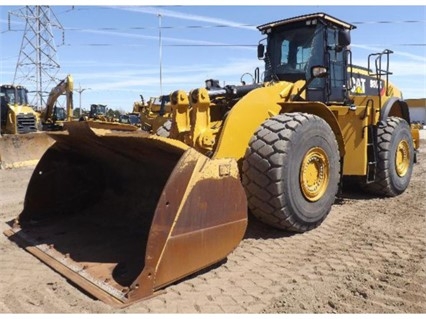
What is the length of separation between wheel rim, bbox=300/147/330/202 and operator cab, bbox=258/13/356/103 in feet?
3.87

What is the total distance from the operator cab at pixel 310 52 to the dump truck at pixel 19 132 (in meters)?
6.73

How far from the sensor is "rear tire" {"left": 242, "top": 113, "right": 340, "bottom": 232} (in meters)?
4.17

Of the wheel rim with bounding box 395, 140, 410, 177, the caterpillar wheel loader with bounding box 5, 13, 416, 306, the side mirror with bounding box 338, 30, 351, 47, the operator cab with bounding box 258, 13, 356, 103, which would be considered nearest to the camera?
the caterpillar wheel loader with bounding box 5, 13, 416, 306

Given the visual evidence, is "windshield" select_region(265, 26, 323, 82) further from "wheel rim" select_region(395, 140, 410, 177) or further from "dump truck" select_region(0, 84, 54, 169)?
"dump truck" select_region(0, 84, 54, 169)

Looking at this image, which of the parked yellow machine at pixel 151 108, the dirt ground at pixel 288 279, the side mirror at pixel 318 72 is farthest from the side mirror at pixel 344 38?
the parked yellow machine at pixel 151 108

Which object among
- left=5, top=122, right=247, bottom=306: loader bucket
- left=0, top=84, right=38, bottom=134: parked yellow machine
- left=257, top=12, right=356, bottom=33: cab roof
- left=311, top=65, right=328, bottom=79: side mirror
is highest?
left=257, top=12, right=356, bottom=33: cab roof

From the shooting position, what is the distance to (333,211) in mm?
5750

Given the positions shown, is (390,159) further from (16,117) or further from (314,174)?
(16,117)

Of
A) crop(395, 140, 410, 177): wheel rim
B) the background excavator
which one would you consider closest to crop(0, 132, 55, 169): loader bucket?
the background excavator

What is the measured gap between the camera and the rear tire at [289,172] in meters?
4.17

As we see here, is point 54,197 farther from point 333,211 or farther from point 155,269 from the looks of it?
point 333,211

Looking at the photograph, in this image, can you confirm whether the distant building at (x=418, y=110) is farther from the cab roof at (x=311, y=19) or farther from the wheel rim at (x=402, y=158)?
the cab roof at (x=311, y=19)

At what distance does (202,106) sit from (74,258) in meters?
1.84

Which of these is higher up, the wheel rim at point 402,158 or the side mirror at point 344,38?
the side mirror at point 344,38
